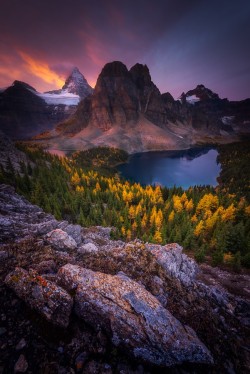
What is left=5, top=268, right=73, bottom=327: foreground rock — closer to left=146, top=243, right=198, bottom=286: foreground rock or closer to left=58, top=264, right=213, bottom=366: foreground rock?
left=58, top=264, right=213, bottom=366: foreground rock

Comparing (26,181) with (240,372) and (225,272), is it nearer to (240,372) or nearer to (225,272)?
(225,272)

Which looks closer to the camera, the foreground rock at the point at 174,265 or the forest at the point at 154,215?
the foreground rock at the point at 174,265

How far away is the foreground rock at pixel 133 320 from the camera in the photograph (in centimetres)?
927

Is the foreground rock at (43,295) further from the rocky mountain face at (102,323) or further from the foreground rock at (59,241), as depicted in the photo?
the foreground rock at (59,241)

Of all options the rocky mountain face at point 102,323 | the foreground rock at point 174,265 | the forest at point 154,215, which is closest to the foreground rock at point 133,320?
the rocky mountain face at point 102,323

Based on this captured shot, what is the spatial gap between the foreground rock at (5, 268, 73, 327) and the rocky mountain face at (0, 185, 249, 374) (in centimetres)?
4

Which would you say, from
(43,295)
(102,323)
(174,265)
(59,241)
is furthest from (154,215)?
(43,295)

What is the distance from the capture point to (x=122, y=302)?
35.2ft

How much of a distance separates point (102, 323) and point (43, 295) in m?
3.53

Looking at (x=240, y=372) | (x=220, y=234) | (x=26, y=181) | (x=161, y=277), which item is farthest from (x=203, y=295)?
(x=26, y=181)

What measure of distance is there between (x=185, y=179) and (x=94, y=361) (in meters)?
167

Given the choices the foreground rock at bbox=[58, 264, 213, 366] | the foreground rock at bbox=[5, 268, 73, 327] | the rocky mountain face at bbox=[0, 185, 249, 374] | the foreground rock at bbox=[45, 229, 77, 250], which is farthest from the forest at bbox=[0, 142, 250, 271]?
the foreground rock at bbox=[5, 268, 73, 327]

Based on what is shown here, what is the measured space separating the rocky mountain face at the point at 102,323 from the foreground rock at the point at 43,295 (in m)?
0.04

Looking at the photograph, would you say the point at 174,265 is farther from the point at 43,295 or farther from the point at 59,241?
the point at 43,295
